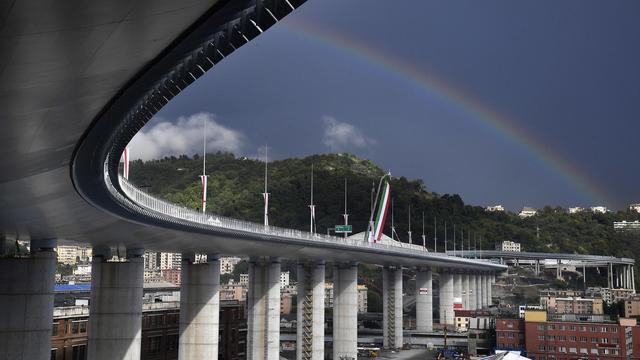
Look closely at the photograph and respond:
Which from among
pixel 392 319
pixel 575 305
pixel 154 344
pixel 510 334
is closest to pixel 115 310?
pixel 154 344

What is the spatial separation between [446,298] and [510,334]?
191ft

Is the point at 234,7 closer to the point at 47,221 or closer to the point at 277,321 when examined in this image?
the point at 47,221

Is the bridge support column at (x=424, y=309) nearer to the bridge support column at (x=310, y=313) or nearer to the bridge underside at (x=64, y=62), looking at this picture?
the bridge support column at (x=310, y=313)

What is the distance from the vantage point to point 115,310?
59219 mm

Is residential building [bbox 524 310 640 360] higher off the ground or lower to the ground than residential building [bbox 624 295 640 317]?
lower

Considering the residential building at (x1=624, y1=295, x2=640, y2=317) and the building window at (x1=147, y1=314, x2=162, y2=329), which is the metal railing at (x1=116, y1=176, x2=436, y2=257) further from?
the residential building at (x1=624, y1=295, x2=640, y2=317)

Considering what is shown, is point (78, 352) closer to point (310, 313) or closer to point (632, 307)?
point (310, 313)

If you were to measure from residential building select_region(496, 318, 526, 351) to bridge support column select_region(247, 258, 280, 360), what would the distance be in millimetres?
40538

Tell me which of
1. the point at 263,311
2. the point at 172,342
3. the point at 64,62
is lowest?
the point at 172,342

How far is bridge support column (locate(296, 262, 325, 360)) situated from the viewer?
3770 inches

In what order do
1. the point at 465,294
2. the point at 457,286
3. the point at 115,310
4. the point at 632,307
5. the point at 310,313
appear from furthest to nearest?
the point at 465,294 → the point at 457,286 → the point at 632,307 → the point at 310,313 → the point at 115,310

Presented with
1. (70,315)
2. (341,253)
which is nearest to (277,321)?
(341,253)

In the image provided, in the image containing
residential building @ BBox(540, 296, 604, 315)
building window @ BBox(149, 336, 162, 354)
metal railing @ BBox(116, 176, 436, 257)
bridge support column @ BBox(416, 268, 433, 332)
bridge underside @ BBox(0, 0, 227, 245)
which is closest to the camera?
bridge underside @ BBox(0, 0, 227, 245)

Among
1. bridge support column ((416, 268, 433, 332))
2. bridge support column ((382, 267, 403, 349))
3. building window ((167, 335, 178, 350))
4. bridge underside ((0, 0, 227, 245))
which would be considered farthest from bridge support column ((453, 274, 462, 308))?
bridge underside ((0, 0, 227, 245))
